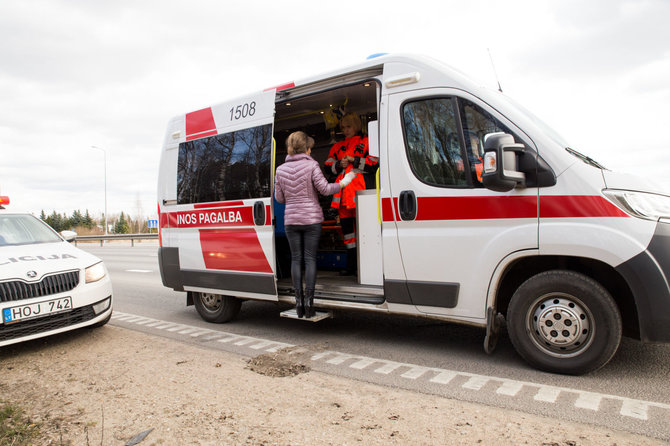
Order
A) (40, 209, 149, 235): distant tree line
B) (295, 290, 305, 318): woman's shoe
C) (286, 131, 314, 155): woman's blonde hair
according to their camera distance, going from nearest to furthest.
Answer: (295, 290, 305, 318): woman's shoe < (286, 131, 314, 155): woman's blonde hair < (40, 209, 149, 235): distant tree line

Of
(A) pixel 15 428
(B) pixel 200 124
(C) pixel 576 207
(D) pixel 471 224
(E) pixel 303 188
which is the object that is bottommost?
(A) pixel 15 428

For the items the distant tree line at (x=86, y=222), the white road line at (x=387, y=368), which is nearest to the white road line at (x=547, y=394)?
the white road line at (x=387, y=368)

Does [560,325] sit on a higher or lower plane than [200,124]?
lower

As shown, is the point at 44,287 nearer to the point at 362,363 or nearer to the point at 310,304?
the point at 310,304

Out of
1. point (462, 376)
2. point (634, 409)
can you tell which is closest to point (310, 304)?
point (462, 376)

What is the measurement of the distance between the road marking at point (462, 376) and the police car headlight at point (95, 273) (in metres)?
1.26

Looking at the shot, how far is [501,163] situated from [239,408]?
250 centimetres

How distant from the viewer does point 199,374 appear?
390 centimetres

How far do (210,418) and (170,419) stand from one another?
262 millimetres

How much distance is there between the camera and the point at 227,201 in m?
5.44

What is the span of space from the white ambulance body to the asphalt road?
0.87ft

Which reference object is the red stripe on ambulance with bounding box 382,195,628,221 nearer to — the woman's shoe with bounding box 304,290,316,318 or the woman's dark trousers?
the woman's dark trousers

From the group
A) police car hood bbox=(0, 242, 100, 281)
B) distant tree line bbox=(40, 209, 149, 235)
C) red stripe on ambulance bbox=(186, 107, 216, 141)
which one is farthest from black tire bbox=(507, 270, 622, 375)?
distant tree line bbox=(40, 209, 149, 235)

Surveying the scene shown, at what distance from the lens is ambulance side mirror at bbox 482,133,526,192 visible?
11.0ft
